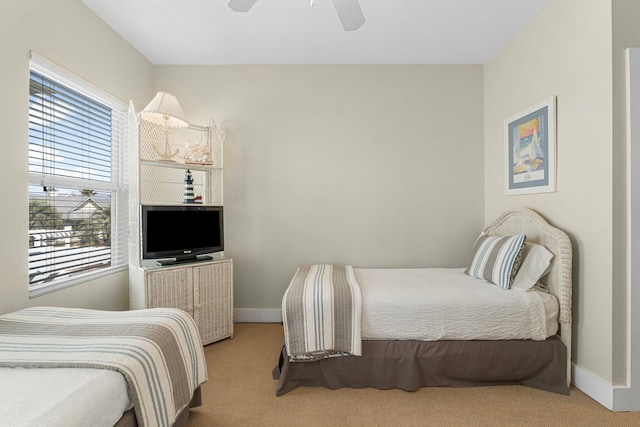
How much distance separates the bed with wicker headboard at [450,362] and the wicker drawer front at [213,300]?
1011mm

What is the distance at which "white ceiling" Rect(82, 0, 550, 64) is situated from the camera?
239 cm

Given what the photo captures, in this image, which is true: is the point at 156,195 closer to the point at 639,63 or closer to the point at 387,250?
the point at 387,250

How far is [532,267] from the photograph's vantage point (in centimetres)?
224

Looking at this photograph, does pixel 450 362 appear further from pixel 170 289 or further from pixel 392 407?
pixel 170 289

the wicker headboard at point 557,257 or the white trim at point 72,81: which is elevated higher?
the white trim at point 72,81

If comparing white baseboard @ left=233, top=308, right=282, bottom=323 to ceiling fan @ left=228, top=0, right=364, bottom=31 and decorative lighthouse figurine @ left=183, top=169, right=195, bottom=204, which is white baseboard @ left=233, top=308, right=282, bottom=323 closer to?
decorative lighthouse figurine @ left=183, top=169, right=195, bottom=204

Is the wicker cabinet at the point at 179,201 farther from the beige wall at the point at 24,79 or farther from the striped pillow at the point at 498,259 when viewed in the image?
the striped pillow at the point at 498,259

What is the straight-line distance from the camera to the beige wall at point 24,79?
179cm

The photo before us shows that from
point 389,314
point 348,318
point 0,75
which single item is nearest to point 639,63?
point 389,314

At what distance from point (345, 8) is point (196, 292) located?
2371 millimetres

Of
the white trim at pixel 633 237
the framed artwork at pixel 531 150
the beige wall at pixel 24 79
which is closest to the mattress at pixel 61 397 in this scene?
the beige wall at pixel 24 79

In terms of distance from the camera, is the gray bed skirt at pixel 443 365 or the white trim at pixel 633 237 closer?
the white trim at pixel 633 237

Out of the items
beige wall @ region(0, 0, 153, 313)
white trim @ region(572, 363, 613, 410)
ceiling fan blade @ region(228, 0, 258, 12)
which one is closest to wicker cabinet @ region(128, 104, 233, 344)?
beige wall @ region(0, 0, 153, 313)

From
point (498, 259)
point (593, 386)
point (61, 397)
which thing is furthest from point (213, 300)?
point (593, 386)
